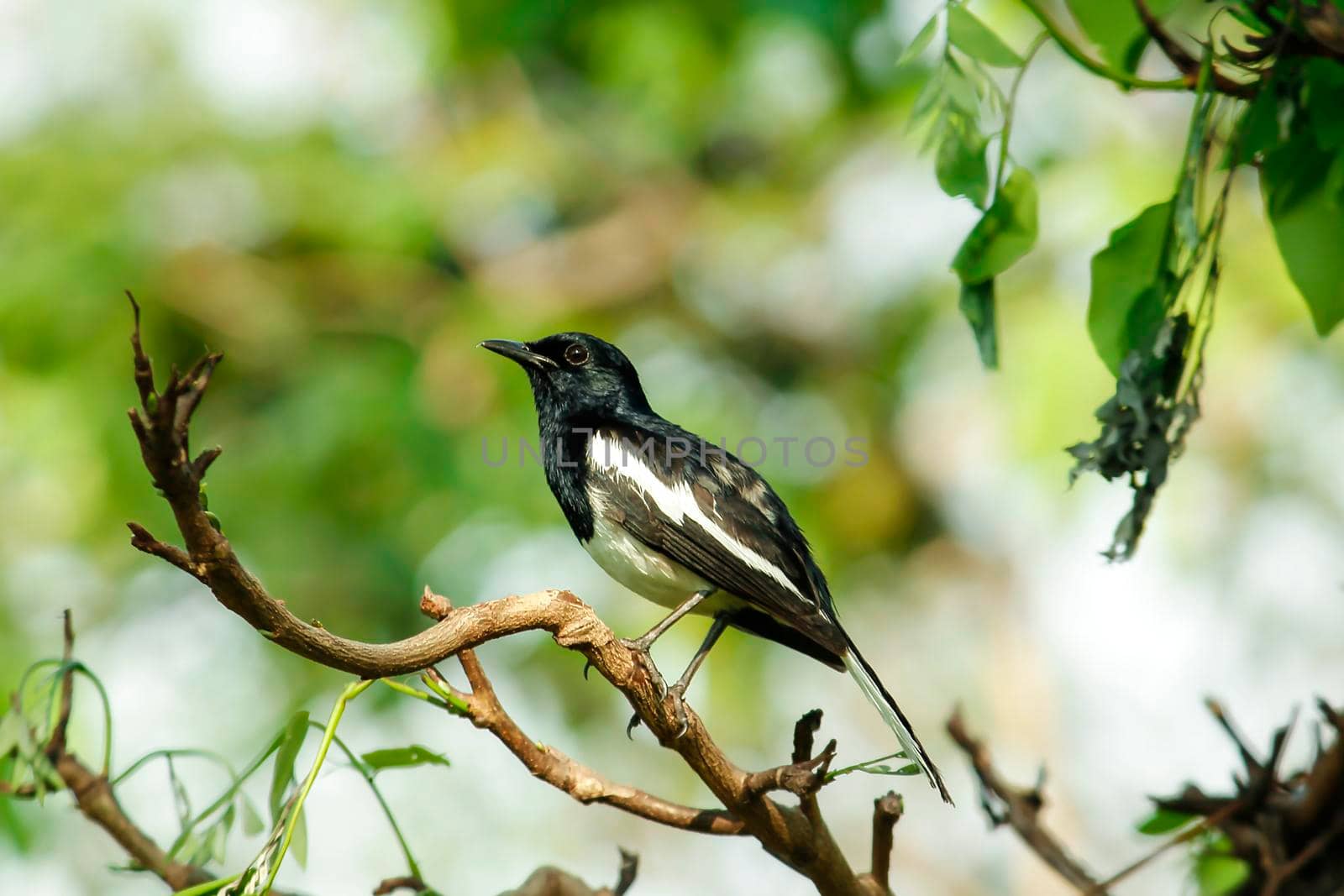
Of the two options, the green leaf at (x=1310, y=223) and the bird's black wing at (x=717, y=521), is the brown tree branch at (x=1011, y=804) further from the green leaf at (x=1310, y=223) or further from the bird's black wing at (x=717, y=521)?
the green leaf at (x=1310, y=223)

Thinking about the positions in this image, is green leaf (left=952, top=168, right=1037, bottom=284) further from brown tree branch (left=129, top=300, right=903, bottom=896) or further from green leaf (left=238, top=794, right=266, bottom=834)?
green leaf (left=238, top=794, right=266, bottom=834)

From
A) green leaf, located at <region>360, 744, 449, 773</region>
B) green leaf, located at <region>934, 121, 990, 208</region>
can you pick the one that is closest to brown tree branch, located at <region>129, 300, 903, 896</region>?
green leaf, located at <region>360, 744, 449, 773</region>

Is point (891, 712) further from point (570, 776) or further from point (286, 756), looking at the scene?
point (286, 756)

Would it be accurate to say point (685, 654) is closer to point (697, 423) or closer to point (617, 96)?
point (697, 423)

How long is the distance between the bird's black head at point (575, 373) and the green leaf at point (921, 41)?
2198 mm

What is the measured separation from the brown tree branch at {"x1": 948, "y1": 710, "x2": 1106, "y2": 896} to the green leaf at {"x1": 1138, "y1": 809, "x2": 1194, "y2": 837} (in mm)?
136

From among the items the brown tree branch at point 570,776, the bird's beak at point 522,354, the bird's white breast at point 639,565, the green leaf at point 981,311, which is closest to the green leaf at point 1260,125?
the green leaf at point 981,311

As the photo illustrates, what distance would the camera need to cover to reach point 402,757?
204 cm

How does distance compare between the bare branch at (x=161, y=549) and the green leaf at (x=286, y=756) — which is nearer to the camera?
the bare branch at (x=161, y=549)

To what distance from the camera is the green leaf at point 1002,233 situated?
188 cm

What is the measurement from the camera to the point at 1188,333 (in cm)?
184

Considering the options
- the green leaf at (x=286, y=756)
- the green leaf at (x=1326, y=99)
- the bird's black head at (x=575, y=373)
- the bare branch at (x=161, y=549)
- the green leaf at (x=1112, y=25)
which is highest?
the bird's black head at (x=575, y=373)

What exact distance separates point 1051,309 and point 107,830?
492cm

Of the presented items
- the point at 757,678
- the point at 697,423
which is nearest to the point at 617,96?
the point at 697,423
